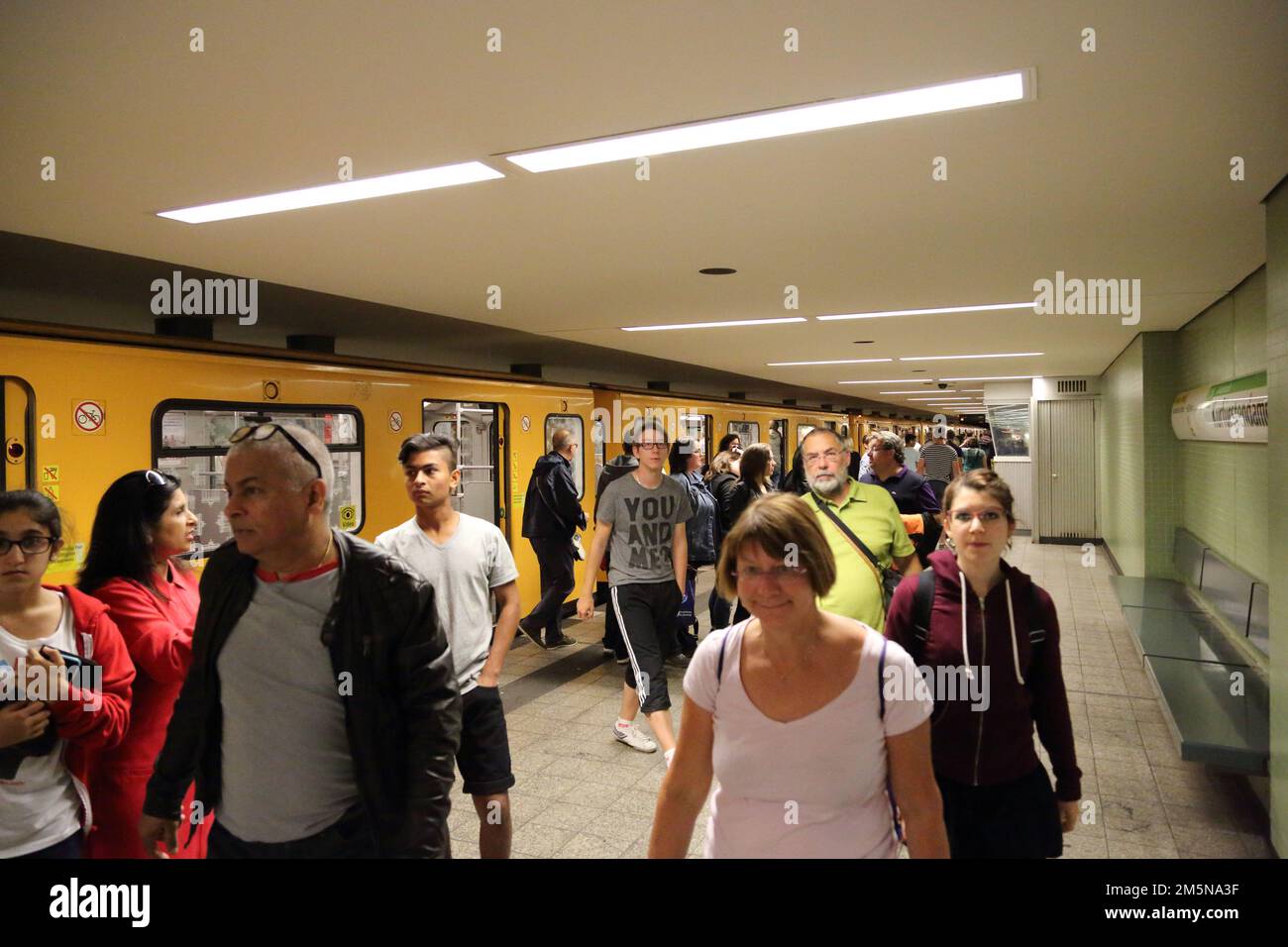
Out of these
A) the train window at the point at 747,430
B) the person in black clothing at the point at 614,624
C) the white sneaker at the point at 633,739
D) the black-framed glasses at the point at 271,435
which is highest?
the train window at the point at 747,430

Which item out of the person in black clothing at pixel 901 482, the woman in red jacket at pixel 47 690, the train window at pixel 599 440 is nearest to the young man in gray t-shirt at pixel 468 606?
the woman in red jacket at pixel 47 690

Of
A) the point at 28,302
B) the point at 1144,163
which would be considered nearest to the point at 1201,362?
the point at 1144,163

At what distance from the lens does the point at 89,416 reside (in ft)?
12.4

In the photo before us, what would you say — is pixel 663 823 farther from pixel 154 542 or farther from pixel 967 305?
pixel 967 305

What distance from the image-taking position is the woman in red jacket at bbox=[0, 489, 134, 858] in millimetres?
2035

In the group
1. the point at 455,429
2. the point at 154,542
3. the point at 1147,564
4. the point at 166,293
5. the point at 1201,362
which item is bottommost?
the point at 1147,564

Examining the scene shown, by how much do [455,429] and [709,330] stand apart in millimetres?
2344

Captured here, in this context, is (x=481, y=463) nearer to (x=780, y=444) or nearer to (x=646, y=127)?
(x=646, y=127)

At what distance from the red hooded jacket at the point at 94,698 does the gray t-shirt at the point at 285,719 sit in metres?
0.42

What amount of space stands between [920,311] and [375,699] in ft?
17.6

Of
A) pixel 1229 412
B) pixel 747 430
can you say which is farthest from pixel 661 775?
pixel 747 430

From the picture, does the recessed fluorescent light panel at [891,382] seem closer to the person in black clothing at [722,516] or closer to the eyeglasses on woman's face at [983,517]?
the person in black clothing at [722,516]

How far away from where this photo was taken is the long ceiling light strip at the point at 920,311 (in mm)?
5996

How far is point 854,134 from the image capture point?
2.46 meters
